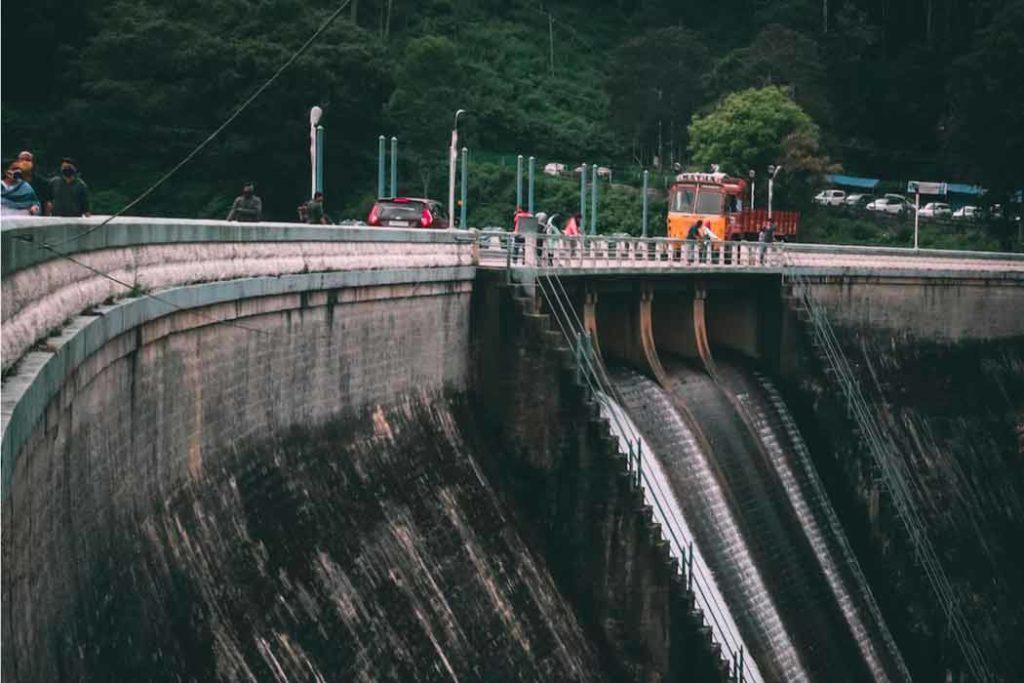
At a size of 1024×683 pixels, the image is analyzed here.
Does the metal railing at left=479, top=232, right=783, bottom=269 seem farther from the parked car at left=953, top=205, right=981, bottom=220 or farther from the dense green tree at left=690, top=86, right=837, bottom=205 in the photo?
the dense green tree at left=690, top=86, right=837, bottom=205

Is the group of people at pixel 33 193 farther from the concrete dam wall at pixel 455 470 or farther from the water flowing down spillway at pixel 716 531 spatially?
the water flowing down spillway at pixel 716 531

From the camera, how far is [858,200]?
10206 cm

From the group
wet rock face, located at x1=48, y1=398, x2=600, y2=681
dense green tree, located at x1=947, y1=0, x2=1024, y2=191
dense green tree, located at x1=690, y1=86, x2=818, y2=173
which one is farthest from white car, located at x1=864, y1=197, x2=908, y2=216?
wet rock face, located at x1=48, y1=398, x2=600, y2=681

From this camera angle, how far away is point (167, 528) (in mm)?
17812

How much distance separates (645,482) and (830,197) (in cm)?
7350

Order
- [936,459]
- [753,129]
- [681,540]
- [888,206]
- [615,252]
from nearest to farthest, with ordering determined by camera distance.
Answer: [681,540] < [615,252] < [936,459] < [753,129] < [888,206]

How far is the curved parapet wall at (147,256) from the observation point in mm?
12672

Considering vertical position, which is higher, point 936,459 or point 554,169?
point 554,169

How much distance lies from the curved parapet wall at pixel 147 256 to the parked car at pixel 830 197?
7288 centimetres

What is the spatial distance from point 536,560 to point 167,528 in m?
11.7

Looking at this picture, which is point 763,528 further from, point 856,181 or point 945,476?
point 856,181

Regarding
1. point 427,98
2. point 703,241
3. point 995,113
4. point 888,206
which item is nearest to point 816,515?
point 703,241

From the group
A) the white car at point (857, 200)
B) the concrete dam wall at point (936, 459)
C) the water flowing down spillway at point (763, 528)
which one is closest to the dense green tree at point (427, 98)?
the white car at point (857, 200)

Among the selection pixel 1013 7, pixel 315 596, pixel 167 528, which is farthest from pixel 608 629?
pixel 1013 7
